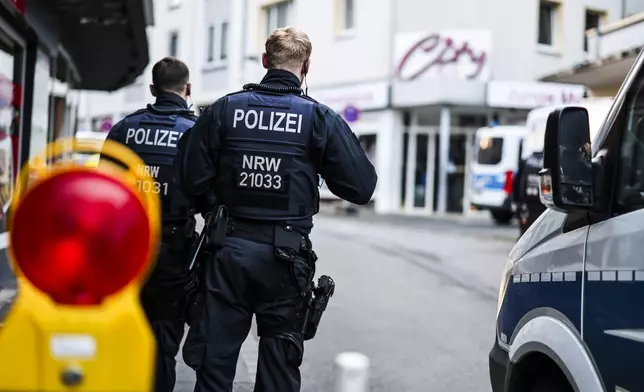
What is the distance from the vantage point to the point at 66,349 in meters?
1.56

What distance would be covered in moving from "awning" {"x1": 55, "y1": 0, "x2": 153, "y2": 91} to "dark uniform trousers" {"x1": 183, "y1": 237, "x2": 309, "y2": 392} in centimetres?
583

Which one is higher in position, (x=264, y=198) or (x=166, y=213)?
(x=264, y=198)

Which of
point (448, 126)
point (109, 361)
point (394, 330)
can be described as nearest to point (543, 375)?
point (109, 361)

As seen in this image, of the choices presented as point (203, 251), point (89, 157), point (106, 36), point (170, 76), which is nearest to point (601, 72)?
point (106, 36)

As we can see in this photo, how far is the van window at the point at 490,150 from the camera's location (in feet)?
74.2

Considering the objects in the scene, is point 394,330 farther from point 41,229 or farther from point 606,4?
point 606,4

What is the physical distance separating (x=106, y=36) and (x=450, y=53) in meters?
16.3

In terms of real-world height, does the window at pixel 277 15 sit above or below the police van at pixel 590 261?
above

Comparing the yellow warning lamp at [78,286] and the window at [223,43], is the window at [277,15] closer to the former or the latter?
the window at [223,43]

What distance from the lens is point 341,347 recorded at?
22.6 ft

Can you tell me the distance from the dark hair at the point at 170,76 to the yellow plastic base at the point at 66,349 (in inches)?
121

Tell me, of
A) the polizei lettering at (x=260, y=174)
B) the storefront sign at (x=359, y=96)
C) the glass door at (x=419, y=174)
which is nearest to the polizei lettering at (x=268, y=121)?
the polizei lettering at (x=260, y=174)

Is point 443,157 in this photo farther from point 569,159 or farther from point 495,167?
point 569,159

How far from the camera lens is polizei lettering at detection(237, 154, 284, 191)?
3.61 metres
